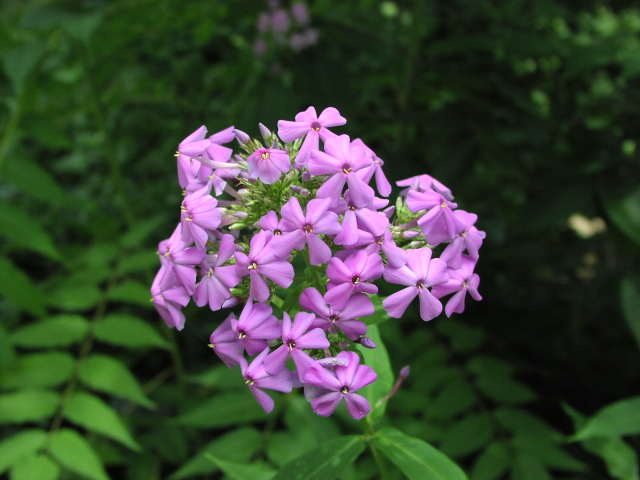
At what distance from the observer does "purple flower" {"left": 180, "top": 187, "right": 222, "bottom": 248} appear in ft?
4.99

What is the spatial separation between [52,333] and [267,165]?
73.1 inches

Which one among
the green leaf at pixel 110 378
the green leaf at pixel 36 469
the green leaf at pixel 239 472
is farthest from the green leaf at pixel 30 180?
the green leaf at pixel 239 472

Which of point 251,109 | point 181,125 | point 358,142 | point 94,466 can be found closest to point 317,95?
point 251,109

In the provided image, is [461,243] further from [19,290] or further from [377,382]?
[19,290]

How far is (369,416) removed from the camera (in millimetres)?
1812

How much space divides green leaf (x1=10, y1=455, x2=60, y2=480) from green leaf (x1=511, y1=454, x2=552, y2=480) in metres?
1.73

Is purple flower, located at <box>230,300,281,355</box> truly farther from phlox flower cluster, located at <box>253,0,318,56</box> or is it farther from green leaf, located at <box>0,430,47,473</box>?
phlox flower cluster, located at <box>253,0,318,56</box>

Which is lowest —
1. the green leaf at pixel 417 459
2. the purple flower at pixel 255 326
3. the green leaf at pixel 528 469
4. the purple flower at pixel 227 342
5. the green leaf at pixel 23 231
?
the green leaf at pixel 528 469

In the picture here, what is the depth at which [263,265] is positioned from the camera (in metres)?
1.44

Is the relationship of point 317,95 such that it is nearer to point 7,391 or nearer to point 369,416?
point 369,416

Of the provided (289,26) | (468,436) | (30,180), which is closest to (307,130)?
(468,436)

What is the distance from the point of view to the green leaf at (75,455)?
92.7 inches

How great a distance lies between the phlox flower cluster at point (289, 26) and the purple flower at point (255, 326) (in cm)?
229

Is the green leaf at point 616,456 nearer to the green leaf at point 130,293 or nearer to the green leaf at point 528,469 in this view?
the green leaf at point 528,469
